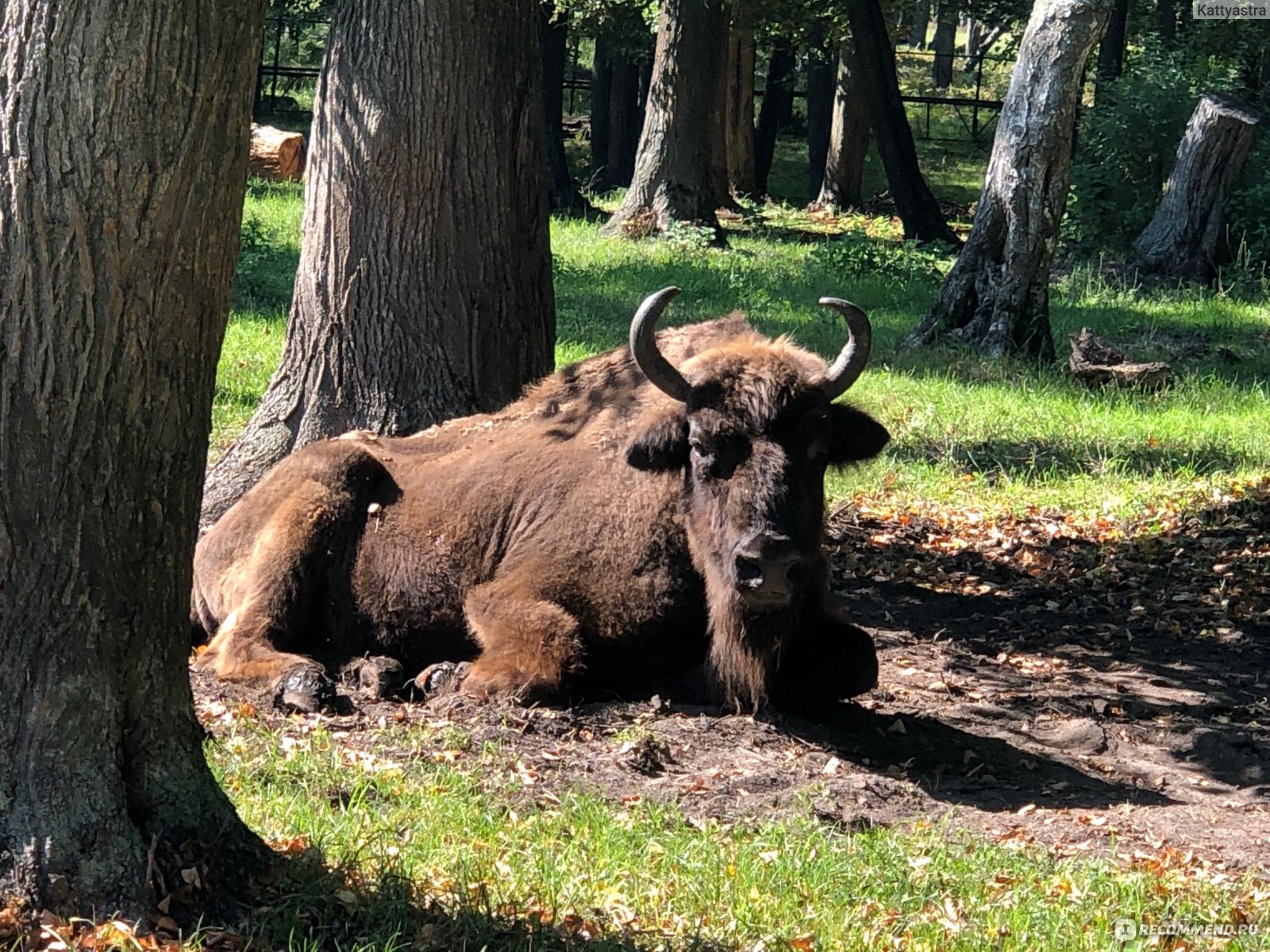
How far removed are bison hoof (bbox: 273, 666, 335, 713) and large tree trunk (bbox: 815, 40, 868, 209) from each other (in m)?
24.9

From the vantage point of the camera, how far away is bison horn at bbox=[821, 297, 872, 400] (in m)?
6.89

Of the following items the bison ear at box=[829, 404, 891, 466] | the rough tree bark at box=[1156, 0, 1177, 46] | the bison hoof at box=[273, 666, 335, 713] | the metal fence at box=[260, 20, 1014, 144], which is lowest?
the bison hoof at box=[273, 666, 335, 713]

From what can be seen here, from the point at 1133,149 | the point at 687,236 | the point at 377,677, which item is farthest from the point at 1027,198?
the point at 1133,149

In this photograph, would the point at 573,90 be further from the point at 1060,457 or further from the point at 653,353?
the point at 653,353

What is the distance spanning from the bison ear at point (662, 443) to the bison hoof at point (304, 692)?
68.2 inches

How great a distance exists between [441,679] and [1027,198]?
9.25 metres

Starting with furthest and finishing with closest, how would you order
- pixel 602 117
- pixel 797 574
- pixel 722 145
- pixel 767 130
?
pixel 602 117, pixel 767 130, pixel 722 145, pixel 797 574

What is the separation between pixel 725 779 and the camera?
20.1ft

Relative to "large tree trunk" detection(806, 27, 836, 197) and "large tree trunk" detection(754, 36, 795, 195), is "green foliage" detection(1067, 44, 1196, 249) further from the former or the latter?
"large tree trunk" detection(806, 27, 836, 197)

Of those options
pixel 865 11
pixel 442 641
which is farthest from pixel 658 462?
pixel 865 11

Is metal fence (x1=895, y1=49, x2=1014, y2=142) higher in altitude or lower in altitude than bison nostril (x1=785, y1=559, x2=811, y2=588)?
Result: higher

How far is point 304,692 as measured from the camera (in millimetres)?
6910

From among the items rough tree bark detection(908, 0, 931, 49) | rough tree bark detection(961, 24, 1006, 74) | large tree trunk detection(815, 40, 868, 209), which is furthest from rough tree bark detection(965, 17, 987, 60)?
large tree trunk detection(815, 40, 868, 209)

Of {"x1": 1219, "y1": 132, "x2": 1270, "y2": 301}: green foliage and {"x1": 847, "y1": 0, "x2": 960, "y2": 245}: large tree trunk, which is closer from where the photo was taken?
{"x1": 1219, "y1": 132, "x2": 1270, "y2": 301}: green foliage
